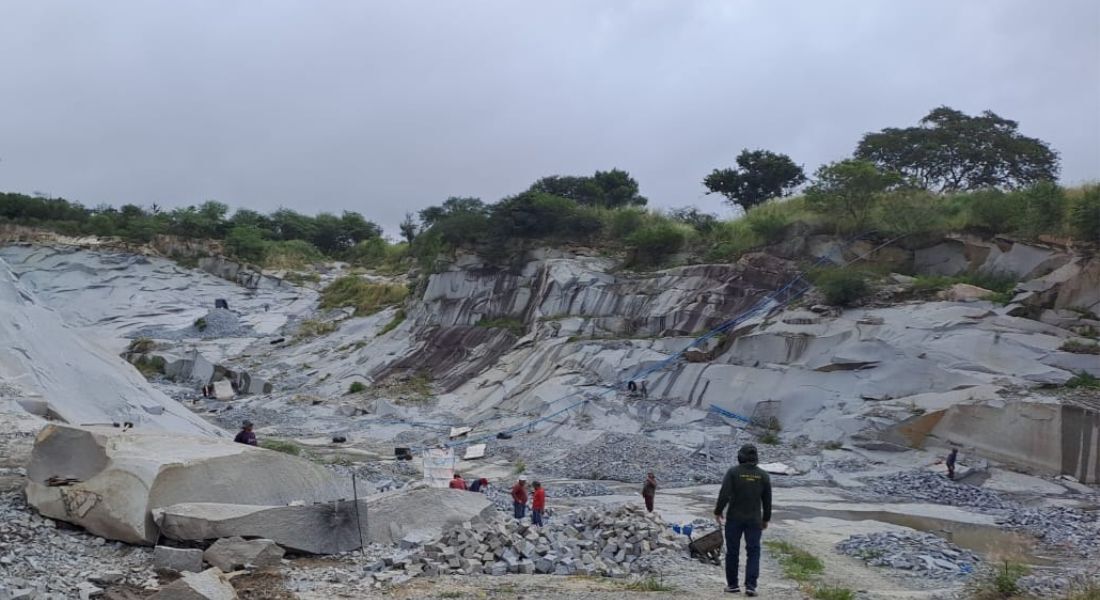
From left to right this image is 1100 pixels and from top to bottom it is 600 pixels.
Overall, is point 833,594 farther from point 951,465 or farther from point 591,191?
point 591,191

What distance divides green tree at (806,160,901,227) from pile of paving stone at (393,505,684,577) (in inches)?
773

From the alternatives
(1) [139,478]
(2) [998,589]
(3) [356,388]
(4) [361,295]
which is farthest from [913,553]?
(4) [361,295]

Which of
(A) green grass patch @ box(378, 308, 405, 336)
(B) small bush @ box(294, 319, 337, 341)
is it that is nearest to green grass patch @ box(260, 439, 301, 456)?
(A) green grass patch @ box(378, 308, 405, 336)

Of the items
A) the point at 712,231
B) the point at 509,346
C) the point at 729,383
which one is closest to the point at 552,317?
the point at 509,346

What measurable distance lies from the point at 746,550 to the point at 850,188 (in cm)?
2193

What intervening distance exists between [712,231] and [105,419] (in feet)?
68.5

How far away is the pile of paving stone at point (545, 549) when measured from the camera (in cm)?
826

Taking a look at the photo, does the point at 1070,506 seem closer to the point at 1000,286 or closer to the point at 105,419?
the point at 1000,286

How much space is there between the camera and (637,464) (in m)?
18.6

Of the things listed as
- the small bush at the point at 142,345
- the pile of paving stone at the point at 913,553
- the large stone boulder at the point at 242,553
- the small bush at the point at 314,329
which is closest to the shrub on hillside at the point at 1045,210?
the pile of paving stone at the point at 913,553

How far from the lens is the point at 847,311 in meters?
22.8

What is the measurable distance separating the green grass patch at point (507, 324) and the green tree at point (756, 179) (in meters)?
12.1

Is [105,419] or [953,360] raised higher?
[953,360]

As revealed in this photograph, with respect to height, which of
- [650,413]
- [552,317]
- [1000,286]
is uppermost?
[1000,286]
